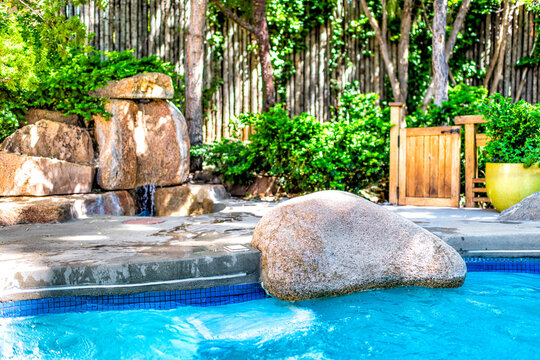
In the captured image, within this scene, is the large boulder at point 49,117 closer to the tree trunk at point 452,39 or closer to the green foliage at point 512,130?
the green foliage at point 512,130

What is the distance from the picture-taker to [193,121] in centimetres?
805

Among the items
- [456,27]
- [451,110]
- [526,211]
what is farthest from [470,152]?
[456,27]

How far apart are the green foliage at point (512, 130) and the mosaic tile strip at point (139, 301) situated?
4313 mm

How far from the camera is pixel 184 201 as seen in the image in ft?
22.2

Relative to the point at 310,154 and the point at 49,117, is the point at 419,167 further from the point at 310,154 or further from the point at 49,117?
the point at 49,117

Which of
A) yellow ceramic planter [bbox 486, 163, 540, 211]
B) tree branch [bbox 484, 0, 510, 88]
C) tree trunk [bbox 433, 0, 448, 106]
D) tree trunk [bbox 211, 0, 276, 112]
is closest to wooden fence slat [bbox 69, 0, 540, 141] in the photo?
tree branch [bbox 484, 0, 510, 88]

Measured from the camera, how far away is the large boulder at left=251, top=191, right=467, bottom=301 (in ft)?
10.4

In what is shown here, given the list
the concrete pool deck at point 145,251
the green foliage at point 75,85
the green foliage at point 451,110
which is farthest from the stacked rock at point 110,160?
the green foliage at point 451,110

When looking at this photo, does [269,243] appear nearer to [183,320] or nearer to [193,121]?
[183,320]

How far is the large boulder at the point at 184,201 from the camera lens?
671 cm

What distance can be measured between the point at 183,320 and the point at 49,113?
469cm

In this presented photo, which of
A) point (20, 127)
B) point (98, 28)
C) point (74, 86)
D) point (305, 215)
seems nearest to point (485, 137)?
point (305, 215)

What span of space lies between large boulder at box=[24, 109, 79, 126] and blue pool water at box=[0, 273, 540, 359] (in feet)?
14.0

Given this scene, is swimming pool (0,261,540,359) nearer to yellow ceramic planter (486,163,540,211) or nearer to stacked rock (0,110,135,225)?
stacked rock (0,110,135,225)
